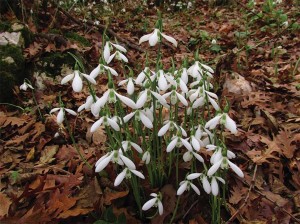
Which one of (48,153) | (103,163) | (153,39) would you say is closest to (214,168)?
(103,163)

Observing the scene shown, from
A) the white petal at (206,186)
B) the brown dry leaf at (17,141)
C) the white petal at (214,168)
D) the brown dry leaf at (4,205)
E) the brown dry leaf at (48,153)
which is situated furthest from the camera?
the brown dry leaf at (17,141)

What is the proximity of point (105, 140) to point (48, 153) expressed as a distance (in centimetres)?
47

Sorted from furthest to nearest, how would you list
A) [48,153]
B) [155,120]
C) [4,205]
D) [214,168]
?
[48,153] < [4,205] < [155,120] < [214,168]

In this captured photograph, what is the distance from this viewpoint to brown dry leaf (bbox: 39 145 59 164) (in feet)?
8.21

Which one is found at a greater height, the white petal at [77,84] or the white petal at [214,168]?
the white petal at [77,84]

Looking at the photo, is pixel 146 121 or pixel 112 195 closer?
pixel 146 121

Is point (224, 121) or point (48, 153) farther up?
point (224, 121)

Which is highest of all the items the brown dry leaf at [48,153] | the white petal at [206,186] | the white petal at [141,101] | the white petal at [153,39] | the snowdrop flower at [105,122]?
the white petal at [153,39]

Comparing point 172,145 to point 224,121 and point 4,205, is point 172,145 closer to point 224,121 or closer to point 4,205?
point 224,121

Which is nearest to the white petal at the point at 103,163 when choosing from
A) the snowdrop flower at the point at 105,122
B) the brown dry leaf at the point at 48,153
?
the snowdrop flower at the point at 105,122

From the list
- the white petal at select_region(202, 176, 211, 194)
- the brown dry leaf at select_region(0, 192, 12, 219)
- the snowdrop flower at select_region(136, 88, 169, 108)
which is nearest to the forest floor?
the brown dry leaf at select_region(0, 192, 12, 219)

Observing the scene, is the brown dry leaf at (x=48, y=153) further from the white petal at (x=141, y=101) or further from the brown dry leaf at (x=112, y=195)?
the white petal at (x=141, y=101)

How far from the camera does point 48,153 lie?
2588 mm

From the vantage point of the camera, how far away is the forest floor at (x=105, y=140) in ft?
6.45
